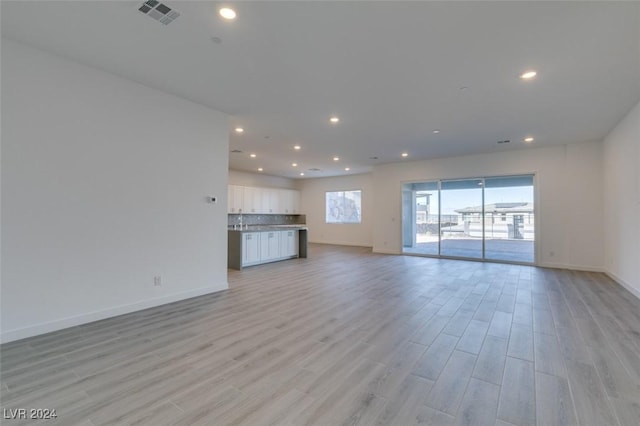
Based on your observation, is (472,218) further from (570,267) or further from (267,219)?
(267,219)

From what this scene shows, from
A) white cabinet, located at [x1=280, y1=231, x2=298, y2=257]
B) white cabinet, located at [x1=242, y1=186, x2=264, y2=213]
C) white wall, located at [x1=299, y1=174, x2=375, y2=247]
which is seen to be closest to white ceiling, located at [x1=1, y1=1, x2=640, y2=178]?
white cabinet, located at [x1=280, y1=231, x2=298, y2=257]

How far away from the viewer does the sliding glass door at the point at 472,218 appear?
727cm

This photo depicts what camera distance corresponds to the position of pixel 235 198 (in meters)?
9.92

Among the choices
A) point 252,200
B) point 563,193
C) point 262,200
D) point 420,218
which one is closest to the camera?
point 563,193

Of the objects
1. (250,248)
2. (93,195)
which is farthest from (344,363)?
(250,248)

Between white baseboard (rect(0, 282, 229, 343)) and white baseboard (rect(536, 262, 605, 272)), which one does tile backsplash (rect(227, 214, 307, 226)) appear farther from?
white baseboard (rect(536, 262, 605, 272))

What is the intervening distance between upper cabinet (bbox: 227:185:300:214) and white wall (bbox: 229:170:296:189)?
44 cm

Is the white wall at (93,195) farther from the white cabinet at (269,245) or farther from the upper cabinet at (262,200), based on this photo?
the upper cabinet at (262,200)

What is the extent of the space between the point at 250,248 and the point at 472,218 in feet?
20.2

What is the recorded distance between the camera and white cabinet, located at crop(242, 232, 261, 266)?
670 centimetres

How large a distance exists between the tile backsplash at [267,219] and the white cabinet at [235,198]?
39 cm

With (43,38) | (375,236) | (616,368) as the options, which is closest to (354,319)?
(616,368)

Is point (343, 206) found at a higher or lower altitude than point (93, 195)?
higher

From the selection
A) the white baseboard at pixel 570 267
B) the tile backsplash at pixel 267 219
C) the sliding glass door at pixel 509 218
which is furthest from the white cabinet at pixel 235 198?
the white baseboard at pixel 570 267
